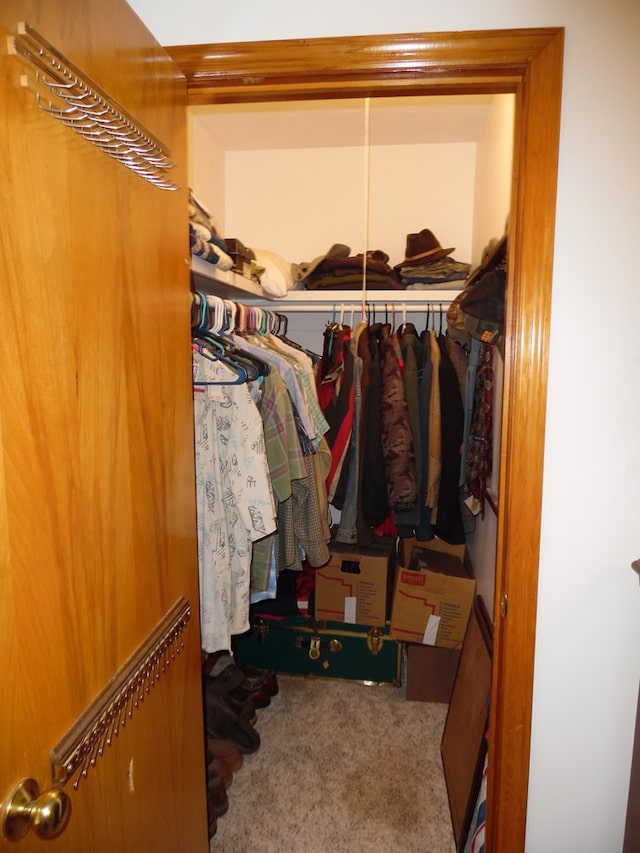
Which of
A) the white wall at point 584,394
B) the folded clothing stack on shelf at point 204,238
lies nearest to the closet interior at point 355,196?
the folded clothing stack on shelf at point 204,238

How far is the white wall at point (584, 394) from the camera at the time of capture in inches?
40.0

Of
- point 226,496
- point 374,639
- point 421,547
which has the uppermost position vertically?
point 226,496

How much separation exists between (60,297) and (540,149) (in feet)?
2.95

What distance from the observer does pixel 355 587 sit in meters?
2.50

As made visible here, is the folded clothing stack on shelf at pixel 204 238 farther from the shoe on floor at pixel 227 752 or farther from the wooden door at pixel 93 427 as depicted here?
the shoe on floor at pixel 227 752

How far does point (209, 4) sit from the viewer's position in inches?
41.7

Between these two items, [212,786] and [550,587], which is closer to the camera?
[550,587]

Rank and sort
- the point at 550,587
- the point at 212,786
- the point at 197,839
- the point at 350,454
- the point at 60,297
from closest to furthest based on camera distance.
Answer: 1. the point at 60,297
2. the point at 550,587
3. the point at 197,839
4. the point at 212,786
5. the point at 350,454

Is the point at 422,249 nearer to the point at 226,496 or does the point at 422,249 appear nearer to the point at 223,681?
the point at 226,496

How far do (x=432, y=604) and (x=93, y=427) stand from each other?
195 cm

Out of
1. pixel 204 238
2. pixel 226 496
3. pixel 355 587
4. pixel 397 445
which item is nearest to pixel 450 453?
pixel 397 445

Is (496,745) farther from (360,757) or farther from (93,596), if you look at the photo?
(360,757)

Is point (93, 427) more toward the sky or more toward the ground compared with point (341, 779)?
more toward the sky

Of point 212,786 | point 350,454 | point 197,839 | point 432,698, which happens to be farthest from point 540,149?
point 432,698
